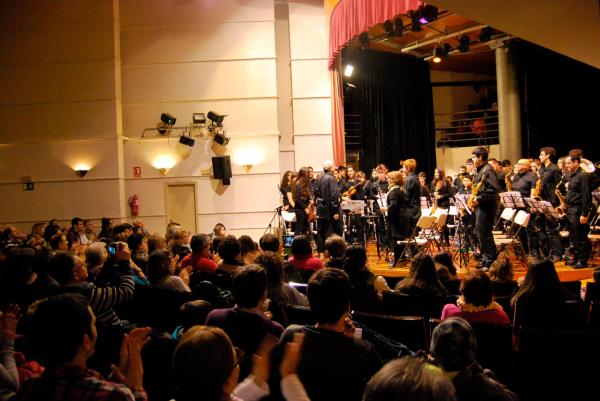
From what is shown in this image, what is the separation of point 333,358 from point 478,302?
1.49 m

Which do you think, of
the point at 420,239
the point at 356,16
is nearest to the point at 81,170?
the point at 356,16

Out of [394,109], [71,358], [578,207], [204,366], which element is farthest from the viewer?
[394,109]

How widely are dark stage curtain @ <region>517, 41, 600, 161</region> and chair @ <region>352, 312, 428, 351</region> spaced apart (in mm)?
12103

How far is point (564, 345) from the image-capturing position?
9.31 ft

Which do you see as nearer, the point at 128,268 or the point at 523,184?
the point at 128,268

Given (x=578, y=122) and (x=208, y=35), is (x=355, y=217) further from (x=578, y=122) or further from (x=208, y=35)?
(x=578, y=122)

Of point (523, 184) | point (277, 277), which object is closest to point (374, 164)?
point (523, 184)

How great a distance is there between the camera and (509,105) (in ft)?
43.2

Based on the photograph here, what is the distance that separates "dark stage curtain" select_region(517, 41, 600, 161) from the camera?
47.5 ft

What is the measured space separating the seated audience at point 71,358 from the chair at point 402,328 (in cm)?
171

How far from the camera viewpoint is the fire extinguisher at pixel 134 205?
43.6ft

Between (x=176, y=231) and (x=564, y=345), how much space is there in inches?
195

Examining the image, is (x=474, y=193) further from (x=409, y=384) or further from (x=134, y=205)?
(x=134, y=205)

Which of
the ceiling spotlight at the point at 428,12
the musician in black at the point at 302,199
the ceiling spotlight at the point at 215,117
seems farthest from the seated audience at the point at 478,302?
the ceiling spotlight at the point at 215,117
